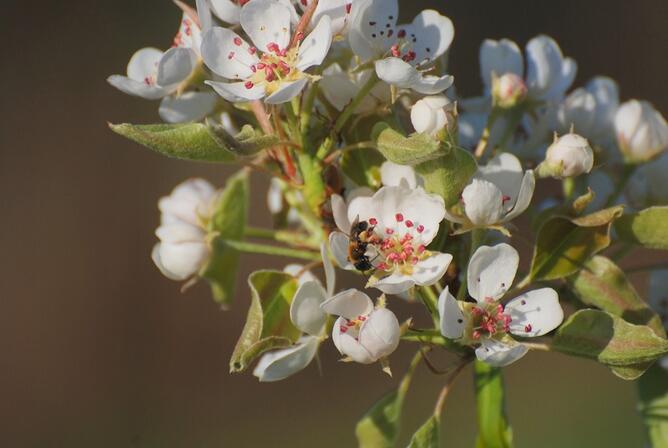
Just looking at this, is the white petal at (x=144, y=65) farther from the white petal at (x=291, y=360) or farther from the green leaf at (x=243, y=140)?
the white petal at (x=291, y=360)

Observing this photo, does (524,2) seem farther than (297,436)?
Yes

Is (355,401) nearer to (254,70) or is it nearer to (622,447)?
(622,447)

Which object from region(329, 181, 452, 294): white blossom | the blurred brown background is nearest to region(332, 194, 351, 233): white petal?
region(329, 181, 452, 294): white blossom

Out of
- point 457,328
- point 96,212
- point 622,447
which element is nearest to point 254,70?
point 457,328

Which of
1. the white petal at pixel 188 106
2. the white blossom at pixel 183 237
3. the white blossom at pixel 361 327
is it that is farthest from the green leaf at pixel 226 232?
the white blossom at pixel 361 327

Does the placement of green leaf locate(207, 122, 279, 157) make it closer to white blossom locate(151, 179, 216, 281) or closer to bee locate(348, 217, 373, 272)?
bee locate(348, 217, 373, 272)

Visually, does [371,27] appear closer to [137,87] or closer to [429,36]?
[429,36]

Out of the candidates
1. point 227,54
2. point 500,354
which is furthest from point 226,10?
point 500,354
